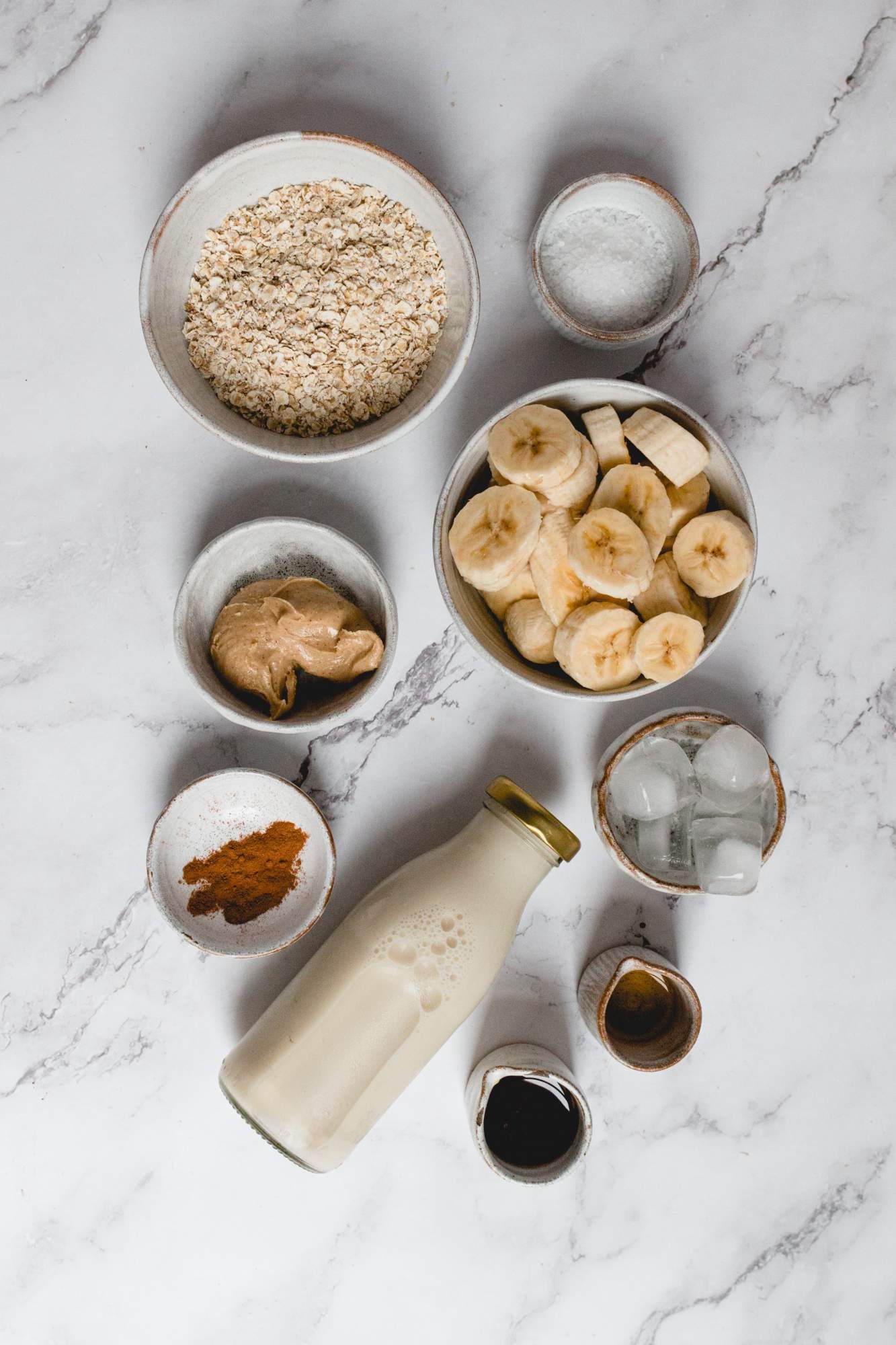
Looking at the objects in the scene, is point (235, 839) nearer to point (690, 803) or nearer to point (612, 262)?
point (690, 803)

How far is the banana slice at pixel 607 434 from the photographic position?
3.23ft

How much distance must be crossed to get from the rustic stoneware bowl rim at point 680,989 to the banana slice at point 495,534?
50cm

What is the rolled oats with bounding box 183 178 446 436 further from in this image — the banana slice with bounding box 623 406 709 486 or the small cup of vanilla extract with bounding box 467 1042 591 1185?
the small cup of vanilla extract with bounding box 467 1042 591 1185

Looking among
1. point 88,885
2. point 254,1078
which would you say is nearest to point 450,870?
point 254,1078

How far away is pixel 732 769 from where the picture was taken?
40.3 inches

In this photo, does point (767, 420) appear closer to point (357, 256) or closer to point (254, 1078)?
point (357, 256)

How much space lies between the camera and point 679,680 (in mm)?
1170

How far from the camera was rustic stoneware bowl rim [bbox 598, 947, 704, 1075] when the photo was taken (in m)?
1.05

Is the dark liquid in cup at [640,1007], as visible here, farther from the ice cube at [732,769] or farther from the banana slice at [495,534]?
the banana slice at [495,534]

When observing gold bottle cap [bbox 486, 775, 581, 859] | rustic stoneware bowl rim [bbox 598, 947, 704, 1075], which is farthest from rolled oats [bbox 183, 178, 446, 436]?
rustic stoneware bowl rim [bbox 598, 947, 704, 1075]

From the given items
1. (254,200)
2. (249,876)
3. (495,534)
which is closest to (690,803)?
(495,534)

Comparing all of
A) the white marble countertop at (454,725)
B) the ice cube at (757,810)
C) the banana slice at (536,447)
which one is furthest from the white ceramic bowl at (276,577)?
the ice cube at (757,810)

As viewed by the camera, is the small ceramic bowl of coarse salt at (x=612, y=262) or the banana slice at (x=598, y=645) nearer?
the banana slice at (x=598, y=645)

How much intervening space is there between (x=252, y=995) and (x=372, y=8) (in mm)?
1291
